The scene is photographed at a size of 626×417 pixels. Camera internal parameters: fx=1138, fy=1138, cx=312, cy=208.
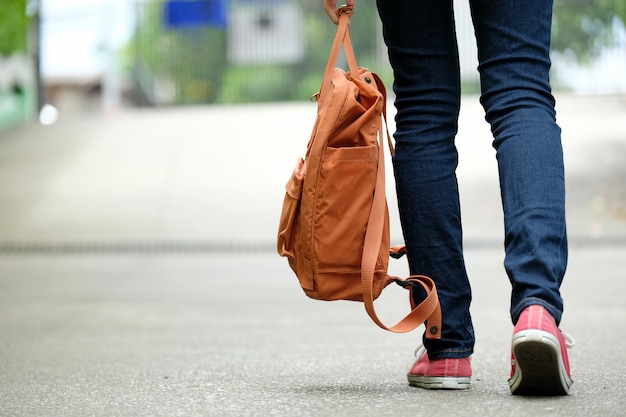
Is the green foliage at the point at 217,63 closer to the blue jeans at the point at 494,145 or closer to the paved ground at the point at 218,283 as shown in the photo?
the paved ground at the point at 218,283

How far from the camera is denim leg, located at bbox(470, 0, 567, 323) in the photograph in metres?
2.08

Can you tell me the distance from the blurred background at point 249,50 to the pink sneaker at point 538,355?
1319 centimetres

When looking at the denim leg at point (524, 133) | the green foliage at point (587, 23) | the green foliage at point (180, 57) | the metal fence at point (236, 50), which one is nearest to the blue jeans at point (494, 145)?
the denim leg at point (524, 133)

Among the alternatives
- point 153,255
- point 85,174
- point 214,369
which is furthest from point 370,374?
point 85,174

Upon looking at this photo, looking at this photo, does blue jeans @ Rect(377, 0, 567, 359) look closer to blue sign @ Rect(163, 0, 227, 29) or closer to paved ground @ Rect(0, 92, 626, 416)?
paved ground @ Rect(0, 92, 626, 416)

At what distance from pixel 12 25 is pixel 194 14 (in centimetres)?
405

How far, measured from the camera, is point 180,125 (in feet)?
38.3

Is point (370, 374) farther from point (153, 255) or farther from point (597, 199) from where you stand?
point (597, 199)

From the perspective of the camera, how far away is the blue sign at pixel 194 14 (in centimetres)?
1683

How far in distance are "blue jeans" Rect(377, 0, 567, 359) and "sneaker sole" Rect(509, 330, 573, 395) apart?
3.6 inches

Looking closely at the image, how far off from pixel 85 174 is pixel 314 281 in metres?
7.95

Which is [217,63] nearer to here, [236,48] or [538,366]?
[236,48]

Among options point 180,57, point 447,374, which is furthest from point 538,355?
point 180,57

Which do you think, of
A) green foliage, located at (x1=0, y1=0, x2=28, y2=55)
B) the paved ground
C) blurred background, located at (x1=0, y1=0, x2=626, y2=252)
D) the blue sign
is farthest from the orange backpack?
the blue sign
